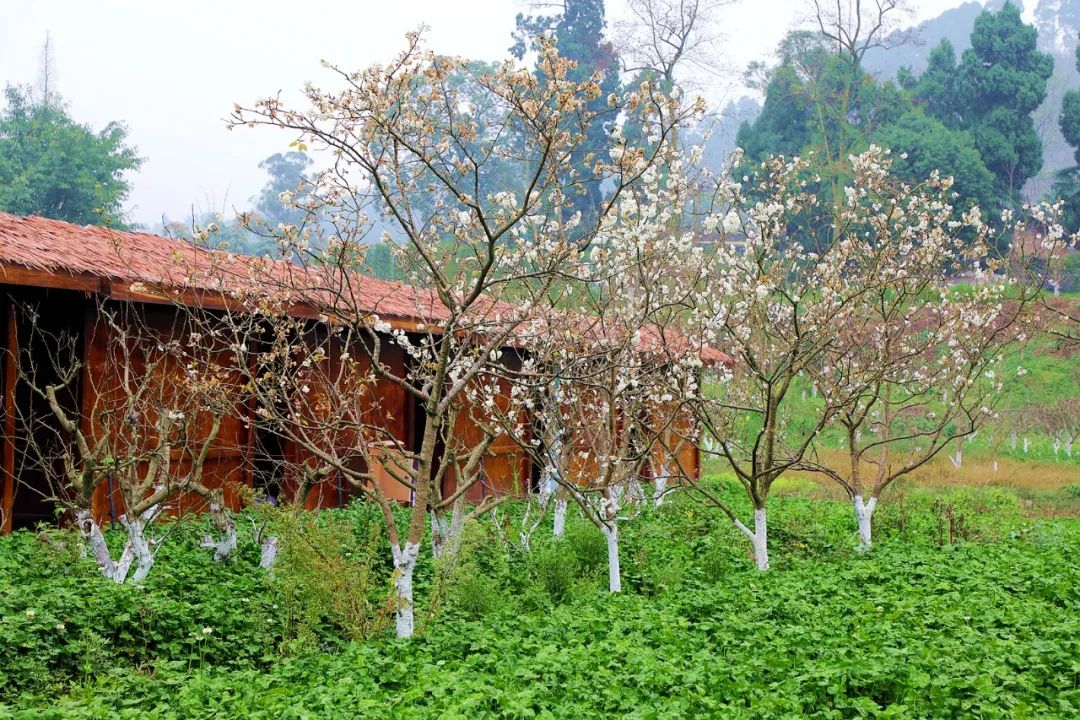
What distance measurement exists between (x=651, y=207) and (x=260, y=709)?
17.2 feet

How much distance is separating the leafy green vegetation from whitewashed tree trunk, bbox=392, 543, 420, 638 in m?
0.13

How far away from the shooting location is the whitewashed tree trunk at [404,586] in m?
6.79

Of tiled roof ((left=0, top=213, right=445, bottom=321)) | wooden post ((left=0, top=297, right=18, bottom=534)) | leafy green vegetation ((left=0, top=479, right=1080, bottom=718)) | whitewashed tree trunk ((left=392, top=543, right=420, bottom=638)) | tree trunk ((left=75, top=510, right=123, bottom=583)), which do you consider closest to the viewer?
leafy green vegetation ((left=0, top=479, right=1080, bottom=718))

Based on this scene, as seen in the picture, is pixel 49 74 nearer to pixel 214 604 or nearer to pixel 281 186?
Answer: pixel 281 186

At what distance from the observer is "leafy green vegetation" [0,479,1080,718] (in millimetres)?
5531

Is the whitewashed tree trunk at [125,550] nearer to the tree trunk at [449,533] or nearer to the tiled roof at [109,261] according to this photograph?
the tiled roof at [109,261]

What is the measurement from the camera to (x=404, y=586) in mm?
6820

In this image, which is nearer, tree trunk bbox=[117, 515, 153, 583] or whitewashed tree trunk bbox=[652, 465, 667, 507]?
tree trunk bbox=[117, 515, 153, 583]

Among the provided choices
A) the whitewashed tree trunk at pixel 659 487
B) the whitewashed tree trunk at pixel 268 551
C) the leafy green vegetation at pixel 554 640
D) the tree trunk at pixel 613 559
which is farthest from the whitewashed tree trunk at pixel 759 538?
the whitewashed tree trunk at pixel 268 551

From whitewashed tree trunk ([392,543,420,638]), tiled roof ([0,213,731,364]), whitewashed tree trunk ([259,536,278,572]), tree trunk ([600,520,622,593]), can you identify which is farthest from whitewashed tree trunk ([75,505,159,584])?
tree trunk ([600,520,622,593])

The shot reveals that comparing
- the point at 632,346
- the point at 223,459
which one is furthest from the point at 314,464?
the point at 632,346

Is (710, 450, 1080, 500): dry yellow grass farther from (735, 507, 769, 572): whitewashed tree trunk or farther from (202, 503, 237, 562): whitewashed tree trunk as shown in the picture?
(202, 503, 237, 562): whitewashed tree trunk

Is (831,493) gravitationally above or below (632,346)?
below

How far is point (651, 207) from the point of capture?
8742 mm
